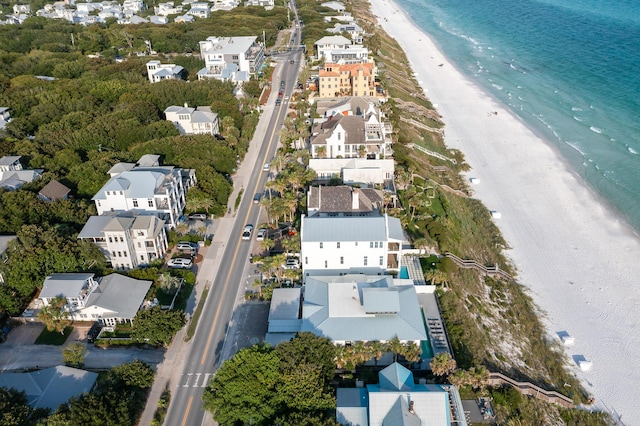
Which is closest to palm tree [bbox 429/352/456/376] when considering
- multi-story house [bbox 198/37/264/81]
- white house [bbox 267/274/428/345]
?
white house [bbox 267/274/428/345]

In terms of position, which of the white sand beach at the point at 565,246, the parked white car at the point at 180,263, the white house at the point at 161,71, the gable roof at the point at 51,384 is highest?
the white house at the point at 161,71

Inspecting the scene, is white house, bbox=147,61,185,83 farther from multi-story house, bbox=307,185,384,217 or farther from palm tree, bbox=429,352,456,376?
A: palm tree, bbox=429,352,456,376

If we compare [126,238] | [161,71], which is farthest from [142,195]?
[161,71]

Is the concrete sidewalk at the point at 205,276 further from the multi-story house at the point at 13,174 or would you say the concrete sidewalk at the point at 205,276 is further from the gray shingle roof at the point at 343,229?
the multi-story house at the point at 13,174

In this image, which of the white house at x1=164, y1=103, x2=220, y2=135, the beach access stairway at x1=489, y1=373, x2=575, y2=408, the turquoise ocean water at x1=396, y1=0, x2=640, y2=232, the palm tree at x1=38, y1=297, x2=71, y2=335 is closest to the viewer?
the beach access stairway at x1=489, y1=373, x2=575, y2=408

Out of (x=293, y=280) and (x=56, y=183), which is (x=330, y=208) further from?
(x=56, y=183)

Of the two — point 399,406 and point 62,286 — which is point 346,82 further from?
point 399,406

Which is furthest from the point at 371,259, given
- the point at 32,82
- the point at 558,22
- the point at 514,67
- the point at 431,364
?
the point at 558,22

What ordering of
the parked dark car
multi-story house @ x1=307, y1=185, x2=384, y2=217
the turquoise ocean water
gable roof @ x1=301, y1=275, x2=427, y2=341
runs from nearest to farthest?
gable roof @ x1=301, y1=275, x2=427, y2=341 → the parked dark car → multi-story house @ x1=307, y1=185, x2=384, y2=217 → the turquoise ocean water

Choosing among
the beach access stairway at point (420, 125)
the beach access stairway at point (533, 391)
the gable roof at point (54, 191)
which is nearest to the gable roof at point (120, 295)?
the gable roof at point (54, 191)
